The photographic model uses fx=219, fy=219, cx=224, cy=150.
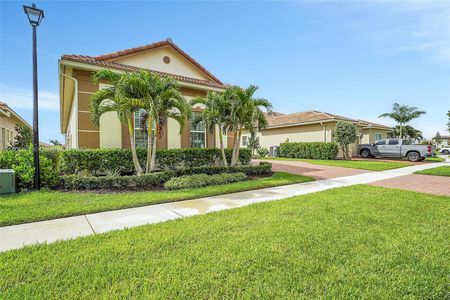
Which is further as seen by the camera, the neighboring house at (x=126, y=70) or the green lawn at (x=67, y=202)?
the neighboring house at (x=126, y=70)

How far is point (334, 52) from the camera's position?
1343 cm

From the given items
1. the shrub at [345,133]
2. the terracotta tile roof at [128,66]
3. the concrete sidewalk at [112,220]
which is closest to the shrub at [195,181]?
the concrete sidewalk at [112,220]

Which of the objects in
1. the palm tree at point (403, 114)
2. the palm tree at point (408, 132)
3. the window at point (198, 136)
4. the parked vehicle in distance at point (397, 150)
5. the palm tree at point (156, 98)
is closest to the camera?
the palm tree at point (156, 98)

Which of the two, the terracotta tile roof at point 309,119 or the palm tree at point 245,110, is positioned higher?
the terracotta tile roof at point 309,119

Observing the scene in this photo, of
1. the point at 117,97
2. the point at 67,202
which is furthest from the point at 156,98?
the point at 67,202

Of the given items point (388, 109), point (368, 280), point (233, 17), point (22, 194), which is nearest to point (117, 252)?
point (368, 280)

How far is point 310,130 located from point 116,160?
62.8ft

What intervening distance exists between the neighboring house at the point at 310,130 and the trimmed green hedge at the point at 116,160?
37.2 feet

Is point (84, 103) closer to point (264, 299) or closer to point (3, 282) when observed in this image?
point (3, 282)

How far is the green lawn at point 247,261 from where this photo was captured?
2230mm

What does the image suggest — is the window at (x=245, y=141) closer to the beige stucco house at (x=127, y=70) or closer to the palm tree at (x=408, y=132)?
the beige stucco house at (x=127, y=70)

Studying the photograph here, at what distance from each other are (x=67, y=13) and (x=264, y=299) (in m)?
11.7

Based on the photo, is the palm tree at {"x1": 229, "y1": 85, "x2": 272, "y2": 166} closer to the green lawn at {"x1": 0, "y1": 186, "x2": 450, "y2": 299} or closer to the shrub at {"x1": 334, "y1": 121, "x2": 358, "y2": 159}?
the green lawn at {"x1": 0, "y1": 186, "x2": 450, "y2": 299}

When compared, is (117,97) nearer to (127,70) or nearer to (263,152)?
(127,70)
